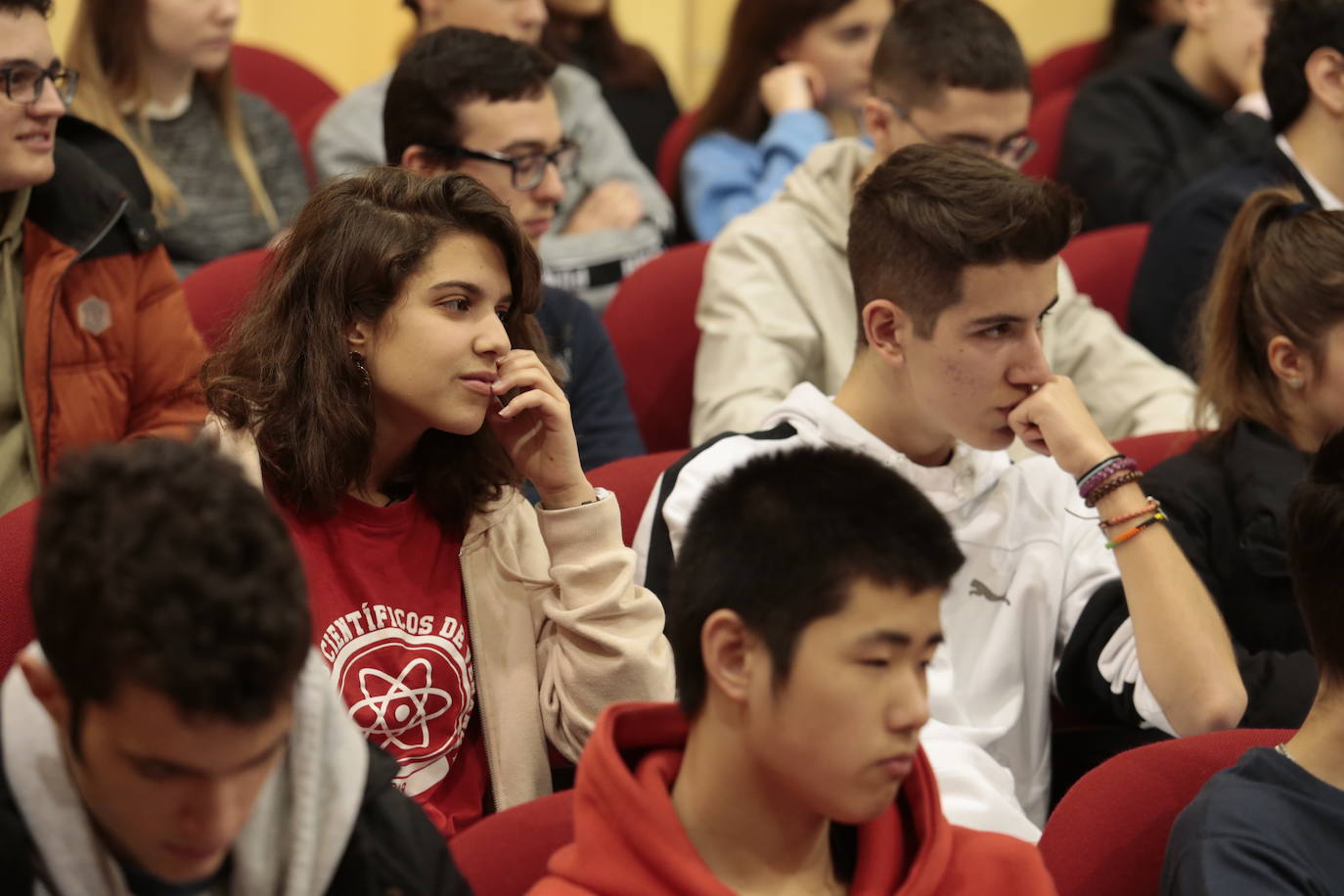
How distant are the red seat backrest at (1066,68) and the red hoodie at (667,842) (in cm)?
399

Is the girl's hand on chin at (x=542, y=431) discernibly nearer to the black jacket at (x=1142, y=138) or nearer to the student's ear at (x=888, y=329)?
the student's ear at (x=888, y=329)

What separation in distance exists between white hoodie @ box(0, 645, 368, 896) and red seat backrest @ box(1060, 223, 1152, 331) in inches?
93.7

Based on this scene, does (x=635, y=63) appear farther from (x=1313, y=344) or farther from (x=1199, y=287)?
(x=1313, y=344)

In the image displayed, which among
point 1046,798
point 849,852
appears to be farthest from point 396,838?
point 1046,798

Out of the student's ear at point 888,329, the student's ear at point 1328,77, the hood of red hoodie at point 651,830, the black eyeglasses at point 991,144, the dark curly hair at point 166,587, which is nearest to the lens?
the dark curly hair at point 166,587

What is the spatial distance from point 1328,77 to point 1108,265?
21.8 inches

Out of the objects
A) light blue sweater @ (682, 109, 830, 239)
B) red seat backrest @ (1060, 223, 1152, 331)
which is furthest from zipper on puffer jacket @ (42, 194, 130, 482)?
red seat backrest @ (1060, 223, 1152, 331)

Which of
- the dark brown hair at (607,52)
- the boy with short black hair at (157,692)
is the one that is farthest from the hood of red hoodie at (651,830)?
the dark brown hair at (607,52)

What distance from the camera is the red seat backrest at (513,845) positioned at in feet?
4.86

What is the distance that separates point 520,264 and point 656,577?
421mm

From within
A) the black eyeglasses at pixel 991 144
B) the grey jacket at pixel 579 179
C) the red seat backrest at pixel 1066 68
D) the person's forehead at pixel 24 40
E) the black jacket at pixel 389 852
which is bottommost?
the red seat backrest at pixel 1066 68

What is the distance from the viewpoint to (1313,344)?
2.20 meters

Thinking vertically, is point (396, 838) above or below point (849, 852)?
above

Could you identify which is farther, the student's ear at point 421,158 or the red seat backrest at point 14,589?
the student's ear at point 421,158
